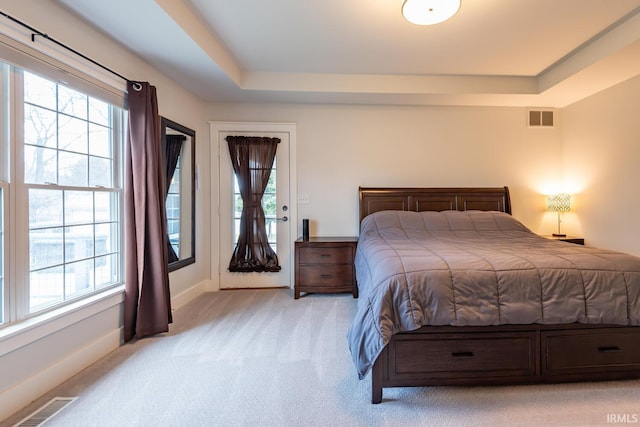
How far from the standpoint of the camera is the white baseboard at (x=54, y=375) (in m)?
1.47

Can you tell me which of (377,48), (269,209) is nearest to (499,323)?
(377,48)

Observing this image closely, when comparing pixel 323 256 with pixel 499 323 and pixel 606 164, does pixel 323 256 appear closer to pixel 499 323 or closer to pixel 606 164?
pixel 499 323

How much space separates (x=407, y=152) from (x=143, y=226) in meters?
3.03

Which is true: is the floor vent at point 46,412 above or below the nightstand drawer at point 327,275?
below

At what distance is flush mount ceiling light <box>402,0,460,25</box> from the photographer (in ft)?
5.64

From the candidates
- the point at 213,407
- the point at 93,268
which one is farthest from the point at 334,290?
the point at 93,268

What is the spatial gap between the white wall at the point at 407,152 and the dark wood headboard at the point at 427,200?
0.60ft

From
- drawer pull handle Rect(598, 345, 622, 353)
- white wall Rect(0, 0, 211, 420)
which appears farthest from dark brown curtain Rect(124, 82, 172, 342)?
drawer pull handle Rect(598, 345, 622, 353)

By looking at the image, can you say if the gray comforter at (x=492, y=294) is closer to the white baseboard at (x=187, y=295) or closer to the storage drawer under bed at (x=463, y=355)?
the storage drawer under bed at (x=463, y=355)

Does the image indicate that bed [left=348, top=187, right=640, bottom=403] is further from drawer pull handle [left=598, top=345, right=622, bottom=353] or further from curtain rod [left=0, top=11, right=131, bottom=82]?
curtain rod [left=0, top=11, right=131, bottom=82]

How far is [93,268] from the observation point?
2111mm

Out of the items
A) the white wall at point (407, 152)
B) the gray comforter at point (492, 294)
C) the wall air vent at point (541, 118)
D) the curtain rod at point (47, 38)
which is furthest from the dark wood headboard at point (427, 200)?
the curtain rod at point (47, 38)

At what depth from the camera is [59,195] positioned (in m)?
1.85

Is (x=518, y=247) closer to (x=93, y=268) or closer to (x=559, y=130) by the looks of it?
(x=559, y=130)
